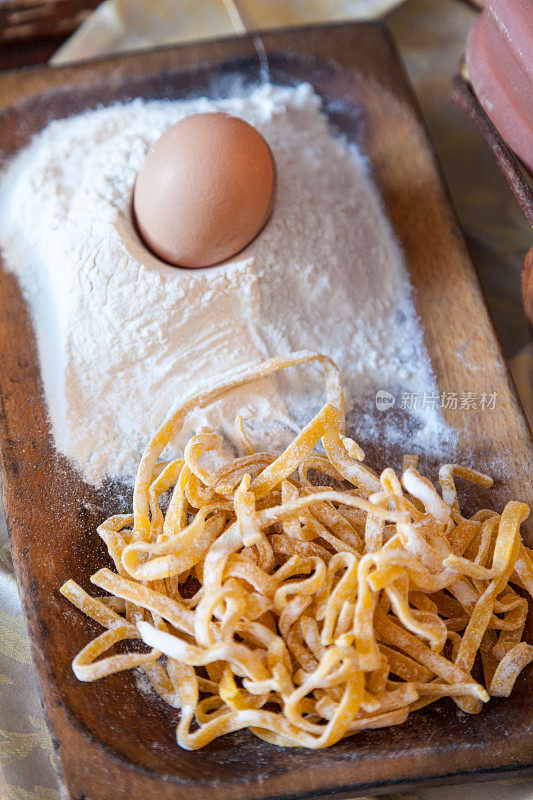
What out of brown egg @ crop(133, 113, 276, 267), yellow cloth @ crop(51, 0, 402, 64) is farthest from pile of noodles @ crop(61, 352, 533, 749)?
yellow cloth @ crop(51, 0, 402, 64)

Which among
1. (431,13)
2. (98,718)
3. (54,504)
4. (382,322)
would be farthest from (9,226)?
(431,13)

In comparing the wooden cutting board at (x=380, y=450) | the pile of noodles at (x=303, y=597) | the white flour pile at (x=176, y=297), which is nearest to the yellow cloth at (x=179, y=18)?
the wooden cutting board at (x=380, y=450)

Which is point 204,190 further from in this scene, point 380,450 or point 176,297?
point 380,450

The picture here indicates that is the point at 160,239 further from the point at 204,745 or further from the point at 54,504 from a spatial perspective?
the point at 204,745

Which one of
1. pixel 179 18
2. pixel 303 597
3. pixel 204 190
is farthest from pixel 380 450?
pixel 179 18

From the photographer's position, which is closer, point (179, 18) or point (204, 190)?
point (204, 190)

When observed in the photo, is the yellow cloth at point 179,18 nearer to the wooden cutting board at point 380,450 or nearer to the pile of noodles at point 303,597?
the wooden cutting board at point 380,450
